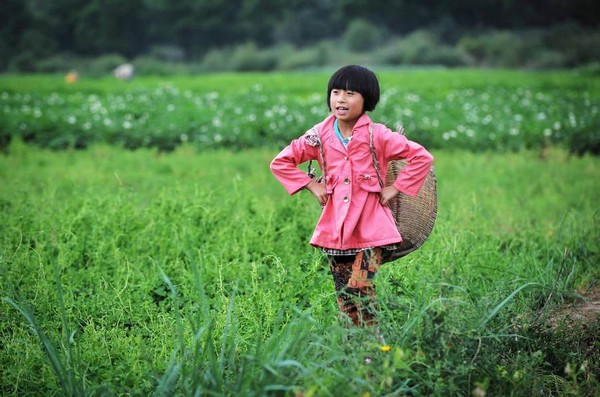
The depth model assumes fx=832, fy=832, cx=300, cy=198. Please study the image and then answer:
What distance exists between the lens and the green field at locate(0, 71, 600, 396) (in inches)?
128

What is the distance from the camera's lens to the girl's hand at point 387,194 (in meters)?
3.82

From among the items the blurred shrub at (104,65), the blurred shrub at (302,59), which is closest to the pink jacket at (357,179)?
the blurred shrub at (104,65)

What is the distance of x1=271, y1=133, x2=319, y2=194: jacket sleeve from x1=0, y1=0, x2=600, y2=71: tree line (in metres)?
44.5

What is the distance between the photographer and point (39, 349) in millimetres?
3646

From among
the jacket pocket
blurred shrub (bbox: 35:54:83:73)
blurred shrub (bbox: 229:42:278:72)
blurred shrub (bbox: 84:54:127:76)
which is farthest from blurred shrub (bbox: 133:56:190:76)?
the jacket pocket

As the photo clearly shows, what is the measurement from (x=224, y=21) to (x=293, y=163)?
1917 inches

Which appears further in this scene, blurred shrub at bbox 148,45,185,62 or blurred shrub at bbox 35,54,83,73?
blurred shrub at bbox 148,45,185,62

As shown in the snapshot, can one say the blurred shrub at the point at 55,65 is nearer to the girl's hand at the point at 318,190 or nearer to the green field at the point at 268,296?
the green field at the point at 268,296

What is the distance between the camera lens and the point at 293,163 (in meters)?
3.94

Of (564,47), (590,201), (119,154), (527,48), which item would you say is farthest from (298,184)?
(564,47)

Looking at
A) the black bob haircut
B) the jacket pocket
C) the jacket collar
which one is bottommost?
the jacket pocket

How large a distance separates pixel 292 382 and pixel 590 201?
5.95 m

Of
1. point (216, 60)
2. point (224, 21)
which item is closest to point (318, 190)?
point (216, 60)

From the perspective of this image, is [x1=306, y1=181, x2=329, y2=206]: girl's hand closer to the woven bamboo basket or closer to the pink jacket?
the pink jacket
